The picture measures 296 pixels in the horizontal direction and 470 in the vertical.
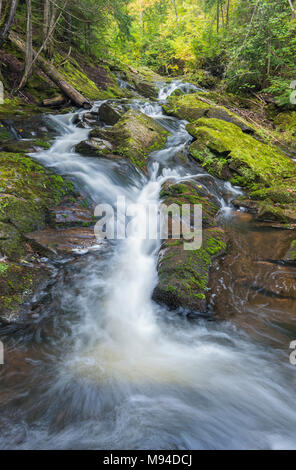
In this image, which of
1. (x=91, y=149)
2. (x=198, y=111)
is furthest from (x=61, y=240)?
(x=198, y=111)

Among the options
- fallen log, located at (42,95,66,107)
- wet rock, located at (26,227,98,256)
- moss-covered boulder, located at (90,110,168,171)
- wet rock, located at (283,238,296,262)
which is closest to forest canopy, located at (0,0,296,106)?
fallen log, located at (42,95,66,107)

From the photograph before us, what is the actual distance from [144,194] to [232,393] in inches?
188

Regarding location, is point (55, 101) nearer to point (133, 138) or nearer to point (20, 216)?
point (133, 138)

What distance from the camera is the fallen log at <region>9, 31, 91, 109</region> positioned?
9.40 m

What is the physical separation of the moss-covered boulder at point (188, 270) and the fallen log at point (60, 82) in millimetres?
7426

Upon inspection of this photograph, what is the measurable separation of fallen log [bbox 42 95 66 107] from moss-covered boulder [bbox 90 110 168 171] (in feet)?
9.37

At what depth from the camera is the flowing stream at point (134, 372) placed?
211 cm

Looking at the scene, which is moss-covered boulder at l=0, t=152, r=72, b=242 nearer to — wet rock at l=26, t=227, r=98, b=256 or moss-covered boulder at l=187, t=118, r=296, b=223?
wet rock at l=26, t=227, r=98, b=256

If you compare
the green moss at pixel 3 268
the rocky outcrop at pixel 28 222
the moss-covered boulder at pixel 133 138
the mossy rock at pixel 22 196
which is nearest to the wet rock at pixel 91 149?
the moss-covered boulder at pixel 133 138

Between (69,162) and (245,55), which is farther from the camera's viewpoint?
(245,55)
